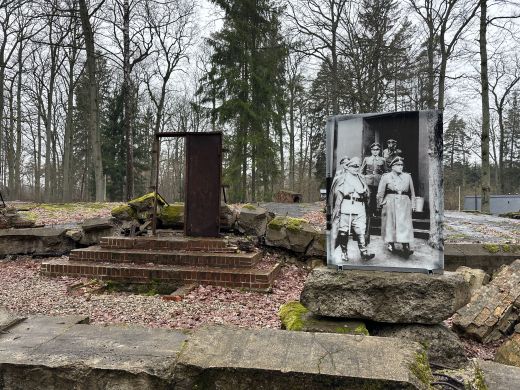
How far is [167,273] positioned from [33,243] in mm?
3728

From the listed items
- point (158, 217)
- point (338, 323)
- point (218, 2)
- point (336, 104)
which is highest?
point (218, 2)

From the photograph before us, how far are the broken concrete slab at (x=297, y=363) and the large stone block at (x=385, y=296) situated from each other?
2.78 ft

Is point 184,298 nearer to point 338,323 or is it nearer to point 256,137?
point 338,323

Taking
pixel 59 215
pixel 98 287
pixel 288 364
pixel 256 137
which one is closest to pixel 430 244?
pixel 288 364

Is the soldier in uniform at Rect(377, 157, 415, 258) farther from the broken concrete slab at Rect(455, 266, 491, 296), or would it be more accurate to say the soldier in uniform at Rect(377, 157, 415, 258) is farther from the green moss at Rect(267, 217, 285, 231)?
the green moss at Rect(267, 217, 285, 231)

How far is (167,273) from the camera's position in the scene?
663 cm

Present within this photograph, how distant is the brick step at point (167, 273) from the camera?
6.44 m

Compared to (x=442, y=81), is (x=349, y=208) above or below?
below

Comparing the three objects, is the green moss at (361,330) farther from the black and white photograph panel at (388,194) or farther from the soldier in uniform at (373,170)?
the soldier in uniform at (373,170)

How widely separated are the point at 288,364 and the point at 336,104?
21.2 m

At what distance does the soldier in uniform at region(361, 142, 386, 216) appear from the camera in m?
3.67

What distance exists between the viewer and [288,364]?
2.24 meters

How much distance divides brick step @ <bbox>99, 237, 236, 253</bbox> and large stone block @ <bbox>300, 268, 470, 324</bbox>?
3.95 m

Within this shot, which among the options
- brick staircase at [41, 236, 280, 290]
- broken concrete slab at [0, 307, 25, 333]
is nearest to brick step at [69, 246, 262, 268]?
brick staircase at [41, 236, 280, 290]
